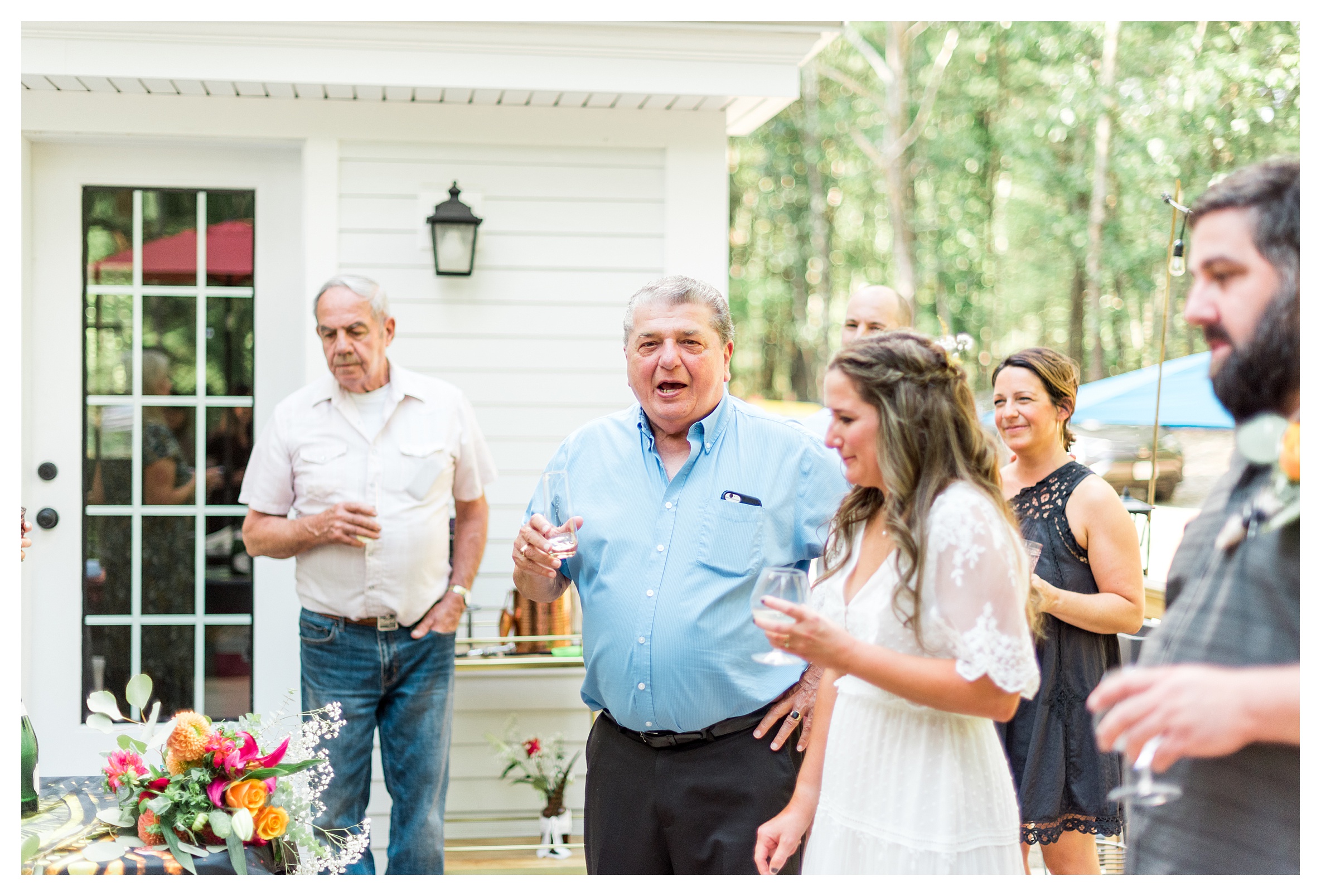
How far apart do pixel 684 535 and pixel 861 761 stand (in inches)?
23.6

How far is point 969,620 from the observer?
1468mm

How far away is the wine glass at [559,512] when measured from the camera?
1900mm

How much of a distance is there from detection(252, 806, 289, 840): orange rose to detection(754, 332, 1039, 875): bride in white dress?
0.96 metres

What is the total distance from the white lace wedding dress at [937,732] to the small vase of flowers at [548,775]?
197 centimetres

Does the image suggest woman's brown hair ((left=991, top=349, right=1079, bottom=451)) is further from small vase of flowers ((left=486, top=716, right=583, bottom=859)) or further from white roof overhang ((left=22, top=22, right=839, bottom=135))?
small vase of flowers ((left=486, top=716, right=583, bottom=859))

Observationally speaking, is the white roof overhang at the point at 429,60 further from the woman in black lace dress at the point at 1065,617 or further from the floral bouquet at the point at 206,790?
the floral bouquet at the point at 206,790

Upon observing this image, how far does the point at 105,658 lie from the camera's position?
3.61m

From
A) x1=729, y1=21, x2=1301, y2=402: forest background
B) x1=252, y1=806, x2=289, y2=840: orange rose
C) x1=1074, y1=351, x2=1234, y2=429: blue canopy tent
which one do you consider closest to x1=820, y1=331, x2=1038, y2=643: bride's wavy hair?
x1=252, y1=806, x2=289, y2=840: orange rose

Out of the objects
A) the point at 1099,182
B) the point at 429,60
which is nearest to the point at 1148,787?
the point at 429,60

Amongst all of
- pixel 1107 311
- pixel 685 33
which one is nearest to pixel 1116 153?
pixel 1107 311

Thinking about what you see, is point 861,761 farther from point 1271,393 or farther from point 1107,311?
point 1107,311

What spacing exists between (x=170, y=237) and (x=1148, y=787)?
3433 millimetres

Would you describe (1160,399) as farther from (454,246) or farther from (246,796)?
(246,796)

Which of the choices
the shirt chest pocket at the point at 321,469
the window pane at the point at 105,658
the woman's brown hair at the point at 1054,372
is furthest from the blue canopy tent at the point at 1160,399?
the window pane at the point at 105,658
